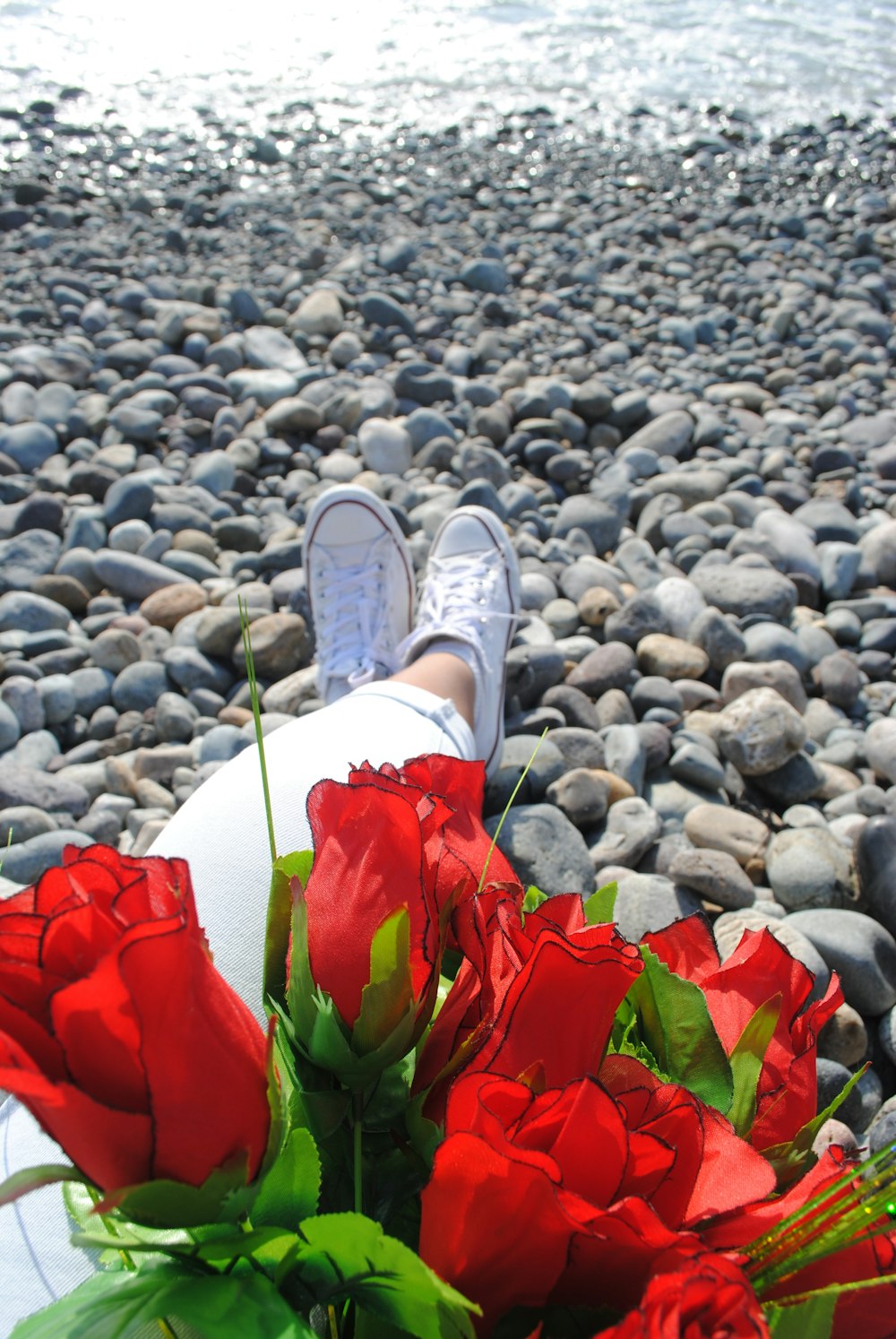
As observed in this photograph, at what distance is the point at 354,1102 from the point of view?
0.40 metres

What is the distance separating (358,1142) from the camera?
15.0 inches

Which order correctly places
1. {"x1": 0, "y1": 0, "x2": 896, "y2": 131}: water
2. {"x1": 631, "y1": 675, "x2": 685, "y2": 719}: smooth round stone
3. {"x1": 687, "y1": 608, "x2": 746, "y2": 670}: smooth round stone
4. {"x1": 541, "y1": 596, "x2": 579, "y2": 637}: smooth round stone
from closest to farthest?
{"x1": 631, "y1": 675, "x2": 685, "y2": 719}: smooth round stone < {"x1": 687, "y1": 608, "x2": 746, "y2": 670}: smooth round stone < {"x1": 541, "y1": 596, "x2": 579, "y2": 637}: smooth round stone < {"x1": 0, "y1": 0, "x2": 896, "y2": 131}: water

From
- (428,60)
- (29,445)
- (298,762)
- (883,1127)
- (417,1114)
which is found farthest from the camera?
(428,60)

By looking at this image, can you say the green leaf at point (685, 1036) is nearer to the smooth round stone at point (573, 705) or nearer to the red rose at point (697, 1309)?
the red rose at point (697, 1309)

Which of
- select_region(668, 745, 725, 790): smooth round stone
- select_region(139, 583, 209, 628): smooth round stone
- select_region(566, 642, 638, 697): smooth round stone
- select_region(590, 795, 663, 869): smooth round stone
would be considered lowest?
select_region(590, 795, 663, 869): smooth round stone

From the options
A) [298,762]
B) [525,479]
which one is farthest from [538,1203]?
[525,479]

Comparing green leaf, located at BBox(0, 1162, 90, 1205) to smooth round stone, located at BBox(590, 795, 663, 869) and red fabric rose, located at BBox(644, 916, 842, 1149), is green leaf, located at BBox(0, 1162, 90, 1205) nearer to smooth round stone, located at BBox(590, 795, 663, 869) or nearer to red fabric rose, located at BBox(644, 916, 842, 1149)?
red fabric rose, located at BBox(644, 916, 842, 1149)

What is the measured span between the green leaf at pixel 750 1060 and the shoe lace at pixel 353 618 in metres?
1.59

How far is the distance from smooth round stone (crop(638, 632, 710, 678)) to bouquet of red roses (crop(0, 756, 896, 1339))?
1796 mm

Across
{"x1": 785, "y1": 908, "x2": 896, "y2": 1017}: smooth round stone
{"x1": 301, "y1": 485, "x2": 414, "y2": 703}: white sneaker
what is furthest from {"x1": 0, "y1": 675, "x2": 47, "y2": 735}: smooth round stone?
{"x1": 785, "y1": 908, "x2": 896, "y2": 1017}: smooth round stone

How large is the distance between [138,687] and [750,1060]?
1.94 m

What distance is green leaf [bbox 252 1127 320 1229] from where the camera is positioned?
35 cm

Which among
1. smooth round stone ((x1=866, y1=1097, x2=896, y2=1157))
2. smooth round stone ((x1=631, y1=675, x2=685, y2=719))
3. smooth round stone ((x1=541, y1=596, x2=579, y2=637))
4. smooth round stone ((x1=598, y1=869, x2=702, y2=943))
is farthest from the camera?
smooth round stone ((x1=541, y1=596, x2=579, y2=637))

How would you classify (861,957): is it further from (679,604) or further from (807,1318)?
(807,1318)
